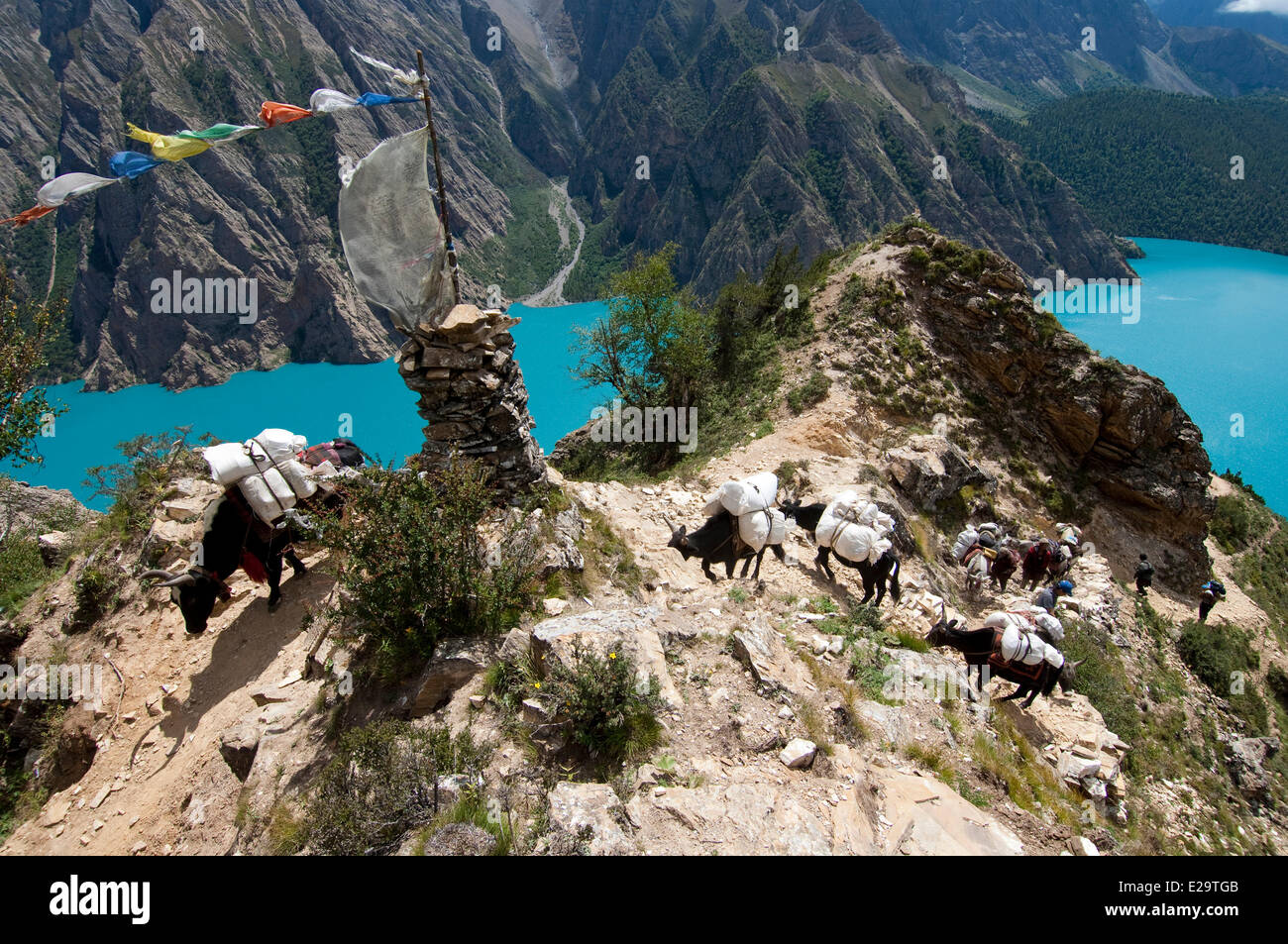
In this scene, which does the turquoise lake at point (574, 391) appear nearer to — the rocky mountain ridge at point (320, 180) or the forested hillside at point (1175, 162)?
the rocky mountain ridge at point (320, 180)

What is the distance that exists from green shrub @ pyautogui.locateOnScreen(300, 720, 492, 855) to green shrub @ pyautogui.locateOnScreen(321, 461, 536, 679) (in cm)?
119

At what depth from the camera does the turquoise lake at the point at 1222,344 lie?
56.7 meters

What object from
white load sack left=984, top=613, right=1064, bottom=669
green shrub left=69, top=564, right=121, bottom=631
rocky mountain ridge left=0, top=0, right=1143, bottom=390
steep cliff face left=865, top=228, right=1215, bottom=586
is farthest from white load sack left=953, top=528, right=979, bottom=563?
rocky mountain ridge left=0, top=0, right=1143, bottom=390

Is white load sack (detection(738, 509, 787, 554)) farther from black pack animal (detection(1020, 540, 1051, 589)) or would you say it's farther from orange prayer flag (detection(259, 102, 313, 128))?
orange prayer flag (detection(259, 102, 313, 128))

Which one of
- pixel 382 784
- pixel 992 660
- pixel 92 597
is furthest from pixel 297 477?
pixel 992 660

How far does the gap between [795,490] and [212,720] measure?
1158 centimetres

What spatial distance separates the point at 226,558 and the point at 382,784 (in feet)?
16.5

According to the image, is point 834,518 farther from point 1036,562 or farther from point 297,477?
point 297,477

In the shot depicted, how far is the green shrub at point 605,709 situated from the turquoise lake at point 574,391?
3838cm

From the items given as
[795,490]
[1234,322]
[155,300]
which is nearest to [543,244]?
[155,300]

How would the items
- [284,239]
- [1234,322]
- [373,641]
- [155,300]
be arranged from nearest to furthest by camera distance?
[373,641] → [1234,322] → [155,300] → [284,239]
